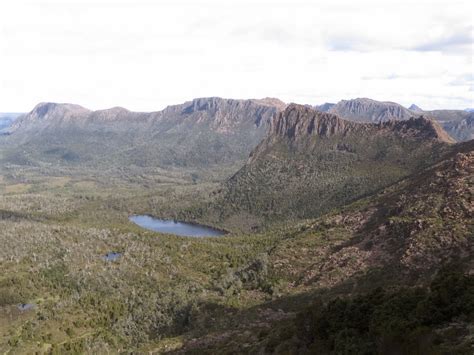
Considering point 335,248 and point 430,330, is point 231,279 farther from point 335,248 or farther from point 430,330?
point 430,330

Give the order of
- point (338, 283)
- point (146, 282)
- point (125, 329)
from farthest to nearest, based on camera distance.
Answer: point (146, 282)
point (125, 329)
point (338, 283)

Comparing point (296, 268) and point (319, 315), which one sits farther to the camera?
point (296, 268)

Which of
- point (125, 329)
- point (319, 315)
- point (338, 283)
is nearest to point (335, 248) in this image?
point (338, 283)

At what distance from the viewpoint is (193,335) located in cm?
10169

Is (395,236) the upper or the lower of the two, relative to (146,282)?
upper

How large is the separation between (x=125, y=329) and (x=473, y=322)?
332 feet

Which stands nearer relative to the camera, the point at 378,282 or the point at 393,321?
the point at 393,321

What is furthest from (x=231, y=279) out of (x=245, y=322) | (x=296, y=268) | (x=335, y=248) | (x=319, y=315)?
(x=319, y=315)

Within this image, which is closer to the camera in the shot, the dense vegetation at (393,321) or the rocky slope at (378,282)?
the dense vegetation at (393,321)

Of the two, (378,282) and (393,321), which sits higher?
(393,321)

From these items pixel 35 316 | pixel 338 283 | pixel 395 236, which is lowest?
pixel 35 316

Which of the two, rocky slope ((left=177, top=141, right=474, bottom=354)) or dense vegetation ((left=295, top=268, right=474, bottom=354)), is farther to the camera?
rocky slope ((left=177, top=141, right=474, bottom=354))

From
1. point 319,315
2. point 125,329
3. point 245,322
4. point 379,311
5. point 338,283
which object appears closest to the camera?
point 379,311

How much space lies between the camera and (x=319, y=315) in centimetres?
6000
